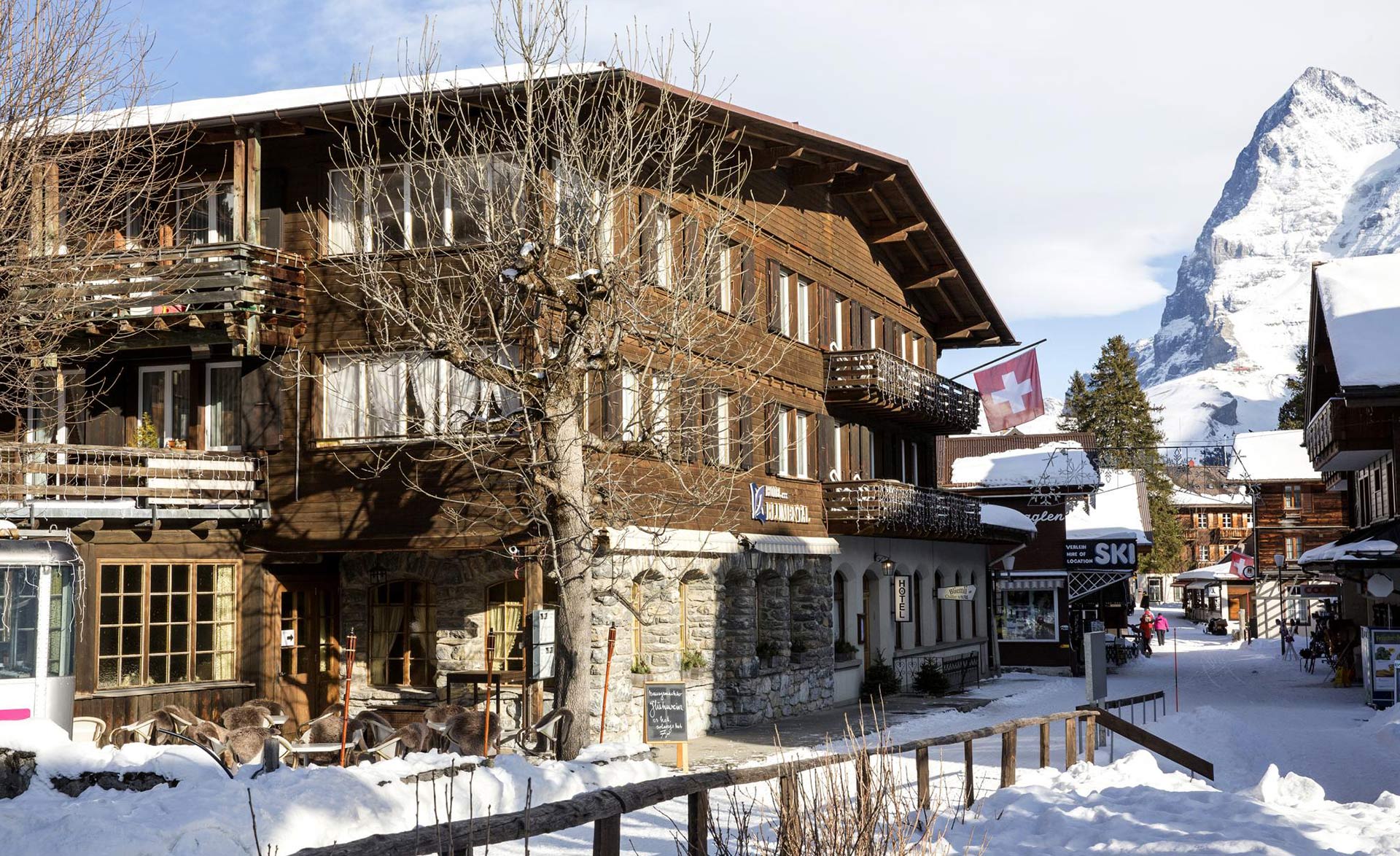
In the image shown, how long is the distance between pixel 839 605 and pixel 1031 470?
15940 mm

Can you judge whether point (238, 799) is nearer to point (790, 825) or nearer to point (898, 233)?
point (790, 825)

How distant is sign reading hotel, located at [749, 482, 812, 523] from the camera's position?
2469cm

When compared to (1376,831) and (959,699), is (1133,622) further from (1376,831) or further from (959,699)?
(1376,831)

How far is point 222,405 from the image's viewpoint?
834 inches

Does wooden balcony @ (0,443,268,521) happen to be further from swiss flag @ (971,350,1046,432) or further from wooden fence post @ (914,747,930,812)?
swiss flag @ (971,350,1046,432)

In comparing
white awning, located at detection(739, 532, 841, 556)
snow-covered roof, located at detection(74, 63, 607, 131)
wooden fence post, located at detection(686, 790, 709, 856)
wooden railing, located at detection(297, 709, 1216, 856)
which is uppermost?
snow-covered roof, located at detection(74, 63, 607, 131)

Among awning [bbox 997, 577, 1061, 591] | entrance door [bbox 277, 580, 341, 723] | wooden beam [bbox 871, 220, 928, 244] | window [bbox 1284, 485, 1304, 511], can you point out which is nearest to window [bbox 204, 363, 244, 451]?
entrance door [bbox 277, 580, 341, 723]

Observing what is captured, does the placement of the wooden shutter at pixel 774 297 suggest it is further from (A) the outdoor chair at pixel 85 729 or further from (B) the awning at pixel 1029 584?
(B) the awning at pixel 1029 584

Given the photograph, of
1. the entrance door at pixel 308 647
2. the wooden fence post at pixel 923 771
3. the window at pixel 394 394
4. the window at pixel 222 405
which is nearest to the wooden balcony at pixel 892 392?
the window at pixel 394 394

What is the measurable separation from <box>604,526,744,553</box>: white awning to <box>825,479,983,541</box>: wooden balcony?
4.72 m

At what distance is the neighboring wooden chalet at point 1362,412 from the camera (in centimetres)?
2764

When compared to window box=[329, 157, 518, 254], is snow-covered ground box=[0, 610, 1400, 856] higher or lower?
lower

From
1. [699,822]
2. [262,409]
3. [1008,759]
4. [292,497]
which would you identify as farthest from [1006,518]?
[699,822]

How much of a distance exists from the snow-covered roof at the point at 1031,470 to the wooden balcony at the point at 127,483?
85.0 feet
